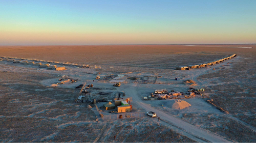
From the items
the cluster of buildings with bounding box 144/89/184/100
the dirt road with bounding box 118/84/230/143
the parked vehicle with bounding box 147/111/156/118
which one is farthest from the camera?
the cluster of buildings with bounding box 144/89/184/100

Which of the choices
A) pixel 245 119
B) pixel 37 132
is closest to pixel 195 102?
pixel 245 119

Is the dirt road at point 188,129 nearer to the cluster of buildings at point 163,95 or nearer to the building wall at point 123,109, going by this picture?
the building wall at point 123,109

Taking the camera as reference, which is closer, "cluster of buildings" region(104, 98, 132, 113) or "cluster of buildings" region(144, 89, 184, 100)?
"cluster of buildings" region(104, 98, 132, 113)

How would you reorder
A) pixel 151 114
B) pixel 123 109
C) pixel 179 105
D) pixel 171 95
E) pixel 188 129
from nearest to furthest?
pixel 188 129 < pixel 151 114 < pixel 123 109 < pixel 179 105 < pixel 171 95

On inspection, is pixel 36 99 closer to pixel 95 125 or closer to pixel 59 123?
pixel 59 123

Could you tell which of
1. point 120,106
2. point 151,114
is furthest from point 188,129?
point 120,106

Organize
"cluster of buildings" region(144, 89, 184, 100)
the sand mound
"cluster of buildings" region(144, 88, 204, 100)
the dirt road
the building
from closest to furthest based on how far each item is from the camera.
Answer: the dirt road, the building, the sand mound, "cluster of buildings" region(144, 89, 184, 100), "cluster of buildings" region(144, 88, 204, 100)

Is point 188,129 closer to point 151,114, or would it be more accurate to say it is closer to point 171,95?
point 151,114

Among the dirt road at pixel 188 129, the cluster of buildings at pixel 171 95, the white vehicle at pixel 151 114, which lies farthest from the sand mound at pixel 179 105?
the white vehicle at pixel 151 114

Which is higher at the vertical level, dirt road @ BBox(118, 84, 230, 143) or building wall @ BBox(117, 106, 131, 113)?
building wall @ BBox(117, 106, 131, 113)

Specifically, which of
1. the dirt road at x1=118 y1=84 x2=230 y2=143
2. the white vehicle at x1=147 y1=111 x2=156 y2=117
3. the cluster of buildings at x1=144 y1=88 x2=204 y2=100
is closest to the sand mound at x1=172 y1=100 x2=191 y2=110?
the dirt road at x1=118 y1=84 x2=230 y2=143

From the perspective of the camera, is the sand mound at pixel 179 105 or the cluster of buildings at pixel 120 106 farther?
the sand mound at pixel 179 105

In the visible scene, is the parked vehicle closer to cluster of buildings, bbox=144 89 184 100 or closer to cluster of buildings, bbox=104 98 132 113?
cluster of buildings, bbox=104 98 132 113
